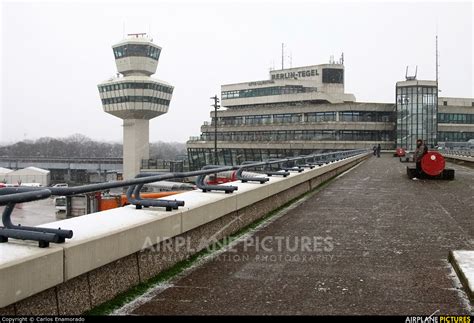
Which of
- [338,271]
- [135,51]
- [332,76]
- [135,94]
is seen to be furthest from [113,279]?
[332,76]

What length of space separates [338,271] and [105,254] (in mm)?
2851

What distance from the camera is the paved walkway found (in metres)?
4.54

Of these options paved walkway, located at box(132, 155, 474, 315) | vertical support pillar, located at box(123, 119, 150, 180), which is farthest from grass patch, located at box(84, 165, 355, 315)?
vertical support pillar, located at box(123, 119, 150, 180)

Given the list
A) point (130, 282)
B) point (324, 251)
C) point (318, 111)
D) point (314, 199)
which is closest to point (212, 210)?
point (324, 251)

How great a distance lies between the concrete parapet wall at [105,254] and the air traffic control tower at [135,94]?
92.9 metres

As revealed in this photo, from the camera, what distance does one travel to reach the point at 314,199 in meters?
13.0

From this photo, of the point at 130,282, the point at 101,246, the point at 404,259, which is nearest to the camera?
the point at 101,246

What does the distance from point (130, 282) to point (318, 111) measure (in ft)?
307

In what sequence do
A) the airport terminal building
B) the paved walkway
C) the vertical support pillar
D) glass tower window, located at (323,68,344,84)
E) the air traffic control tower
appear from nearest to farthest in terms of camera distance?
the paved walkway → the airport terminal building → the air traffic control tower → the vertical support pillar → glass tower window, located at (323,68,344,84)

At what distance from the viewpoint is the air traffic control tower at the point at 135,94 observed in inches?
3846

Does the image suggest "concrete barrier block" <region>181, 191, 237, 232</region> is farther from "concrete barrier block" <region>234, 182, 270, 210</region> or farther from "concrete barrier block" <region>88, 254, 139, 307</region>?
"concrete barrier block" <region>88, 254, 139, 307</region>

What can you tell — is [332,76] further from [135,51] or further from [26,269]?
[26,269]

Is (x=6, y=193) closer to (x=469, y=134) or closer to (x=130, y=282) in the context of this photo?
(x=130, y=282)

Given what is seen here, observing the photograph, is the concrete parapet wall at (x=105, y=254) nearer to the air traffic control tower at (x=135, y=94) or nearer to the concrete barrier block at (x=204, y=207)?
the concrete barrier block at (x=204, y=207)
